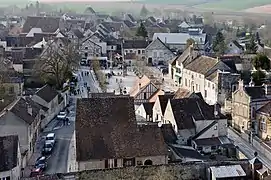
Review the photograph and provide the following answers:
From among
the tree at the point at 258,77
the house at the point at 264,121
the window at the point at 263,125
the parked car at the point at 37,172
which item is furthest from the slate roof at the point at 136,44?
the parked car at the point at 37,172

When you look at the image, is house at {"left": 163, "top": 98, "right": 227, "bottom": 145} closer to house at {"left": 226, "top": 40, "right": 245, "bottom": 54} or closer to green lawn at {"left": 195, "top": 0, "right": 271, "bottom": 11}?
house at {"left": 226, "top": 40, "right": 245, "bottom": 54}

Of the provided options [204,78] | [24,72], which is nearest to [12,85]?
[24,72]

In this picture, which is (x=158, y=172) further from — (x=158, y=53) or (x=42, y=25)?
(x=42, y=25)

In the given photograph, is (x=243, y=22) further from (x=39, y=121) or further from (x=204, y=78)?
(x=39, y=121)

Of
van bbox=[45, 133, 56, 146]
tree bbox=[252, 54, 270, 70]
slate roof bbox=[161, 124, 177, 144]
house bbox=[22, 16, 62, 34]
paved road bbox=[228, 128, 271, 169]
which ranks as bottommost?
paved road bbox=[228, 128, 271, 169]

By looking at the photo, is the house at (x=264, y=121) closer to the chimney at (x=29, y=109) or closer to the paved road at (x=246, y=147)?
the paved road at (x=246, y=147)

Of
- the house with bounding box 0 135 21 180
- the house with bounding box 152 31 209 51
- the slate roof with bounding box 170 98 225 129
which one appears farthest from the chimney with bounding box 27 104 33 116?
the house with bounding box 152 31 209 51
